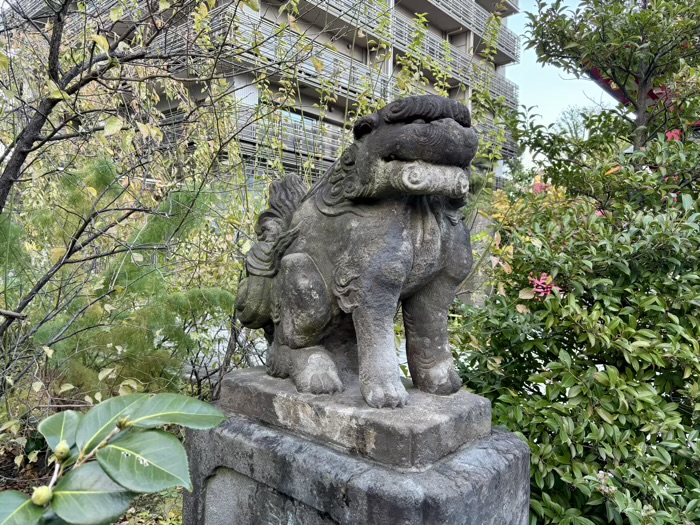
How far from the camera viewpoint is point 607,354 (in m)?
1.88

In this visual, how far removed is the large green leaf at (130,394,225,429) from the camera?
0.68 meters

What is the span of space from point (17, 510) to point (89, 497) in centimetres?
8

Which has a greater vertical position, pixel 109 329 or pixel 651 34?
pixel 651 34

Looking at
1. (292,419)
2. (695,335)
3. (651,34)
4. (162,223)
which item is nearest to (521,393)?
(695,335)

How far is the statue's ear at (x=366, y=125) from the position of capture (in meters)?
1.35

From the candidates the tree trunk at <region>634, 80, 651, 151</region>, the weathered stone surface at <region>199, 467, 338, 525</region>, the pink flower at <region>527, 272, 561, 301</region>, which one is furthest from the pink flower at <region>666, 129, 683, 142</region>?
the weathered stone surface at <region>199, 467, 338, 525</region>

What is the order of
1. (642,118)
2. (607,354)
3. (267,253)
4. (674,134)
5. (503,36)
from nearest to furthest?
1. (267,253)
2. (607,354)
3. (674,134)
4. (642,118)
5. (503,36)

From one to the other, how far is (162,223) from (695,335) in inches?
103

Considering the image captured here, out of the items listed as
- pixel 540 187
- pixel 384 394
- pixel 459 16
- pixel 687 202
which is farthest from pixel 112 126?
pixel 459 16

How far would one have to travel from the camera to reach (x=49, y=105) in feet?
5.67

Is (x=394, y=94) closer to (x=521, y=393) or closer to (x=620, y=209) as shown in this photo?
(x=620, y=209)

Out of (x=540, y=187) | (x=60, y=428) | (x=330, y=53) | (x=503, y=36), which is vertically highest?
(x=503, y=36)

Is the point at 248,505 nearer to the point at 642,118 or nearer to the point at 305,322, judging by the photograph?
the point at 305,322

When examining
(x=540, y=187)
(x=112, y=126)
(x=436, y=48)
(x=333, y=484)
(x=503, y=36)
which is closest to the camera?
(x=333, y=484)
